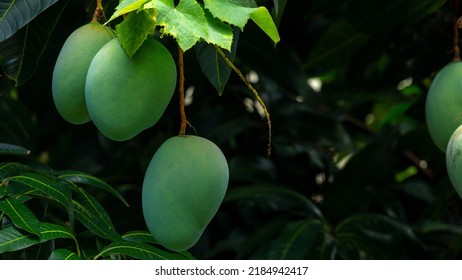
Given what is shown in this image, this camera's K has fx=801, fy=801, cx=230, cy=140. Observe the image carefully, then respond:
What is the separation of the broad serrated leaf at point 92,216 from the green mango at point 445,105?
1.10ft

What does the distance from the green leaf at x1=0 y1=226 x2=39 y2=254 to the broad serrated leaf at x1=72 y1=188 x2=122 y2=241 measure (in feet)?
0.20

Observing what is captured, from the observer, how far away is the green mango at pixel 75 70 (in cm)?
65

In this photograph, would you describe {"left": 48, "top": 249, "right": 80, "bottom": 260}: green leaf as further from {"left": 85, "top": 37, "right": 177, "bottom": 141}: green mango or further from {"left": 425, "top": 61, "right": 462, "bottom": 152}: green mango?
{"left": 425, "top": 61, "right": 462, "bottom": 152}: green mango

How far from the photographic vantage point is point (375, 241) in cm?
132

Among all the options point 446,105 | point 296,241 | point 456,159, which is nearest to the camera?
point 456,159

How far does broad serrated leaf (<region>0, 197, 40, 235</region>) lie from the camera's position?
718 millimetres

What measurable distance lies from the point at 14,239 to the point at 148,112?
202mm

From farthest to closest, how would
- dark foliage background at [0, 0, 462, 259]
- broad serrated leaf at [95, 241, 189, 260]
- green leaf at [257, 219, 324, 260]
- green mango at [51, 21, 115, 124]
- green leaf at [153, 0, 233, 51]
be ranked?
dark foliage background at [0, 0, 462, 259] → green leaf at [257, 219, 324, 260] → broad serrated leaf at [95, 241, 189, 260] → green mango at [51, 21, 115, 124] → green leaf at [153, 0, 233, 51]

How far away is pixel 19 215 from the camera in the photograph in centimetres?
73

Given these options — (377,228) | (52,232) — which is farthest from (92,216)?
(377,228)

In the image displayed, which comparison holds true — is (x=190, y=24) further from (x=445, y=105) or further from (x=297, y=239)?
(x=297, y=239)

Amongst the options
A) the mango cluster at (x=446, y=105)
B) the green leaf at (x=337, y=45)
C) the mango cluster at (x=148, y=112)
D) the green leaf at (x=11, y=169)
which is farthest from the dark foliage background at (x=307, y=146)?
the mango cluster at (x=148, y=112)

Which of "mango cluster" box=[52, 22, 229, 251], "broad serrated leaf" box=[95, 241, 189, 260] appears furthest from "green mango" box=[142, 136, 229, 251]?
"broad serrated leaf" box=[95, 241, 189, 260]
